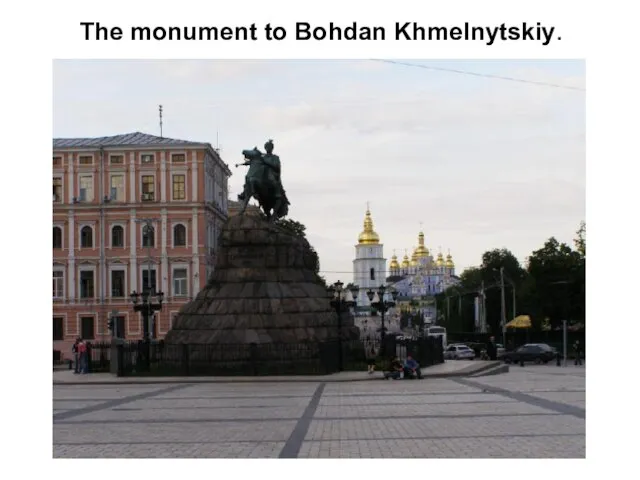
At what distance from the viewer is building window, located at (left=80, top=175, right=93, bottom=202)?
64312 millimetres

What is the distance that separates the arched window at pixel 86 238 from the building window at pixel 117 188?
2539 mm

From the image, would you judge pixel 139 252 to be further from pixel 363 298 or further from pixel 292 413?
pixel 363 298

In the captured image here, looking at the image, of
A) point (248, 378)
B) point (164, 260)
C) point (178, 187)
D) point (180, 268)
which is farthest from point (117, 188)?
point (248, 378)

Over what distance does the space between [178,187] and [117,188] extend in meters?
3.82

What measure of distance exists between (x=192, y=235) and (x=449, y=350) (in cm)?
1781

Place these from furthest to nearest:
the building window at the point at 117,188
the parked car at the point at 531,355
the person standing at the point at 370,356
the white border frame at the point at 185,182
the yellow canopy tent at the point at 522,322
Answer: the yellow canopy tent at the point at 522,322 < the white border frame at the point at 185,182 < the building window at the point at 117,188 < the parked car at the point at 531,355 < the person standing at the point at 370,356

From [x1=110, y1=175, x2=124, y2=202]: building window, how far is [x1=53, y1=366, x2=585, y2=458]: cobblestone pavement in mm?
38440

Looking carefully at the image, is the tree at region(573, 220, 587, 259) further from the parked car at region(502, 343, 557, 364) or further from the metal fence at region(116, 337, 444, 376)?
the metal fence at region(116, 337, 444, 376)

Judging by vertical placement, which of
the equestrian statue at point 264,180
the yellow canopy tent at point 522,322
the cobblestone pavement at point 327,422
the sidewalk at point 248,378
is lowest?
the yellow canopy tent at point 522,322

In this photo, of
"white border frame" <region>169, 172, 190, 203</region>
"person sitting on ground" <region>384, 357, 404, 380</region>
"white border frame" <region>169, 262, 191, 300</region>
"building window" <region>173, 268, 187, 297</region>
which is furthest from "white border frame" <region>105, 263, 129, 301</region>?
"person sitting on ground" <region>384, 357, 404, 380</region>

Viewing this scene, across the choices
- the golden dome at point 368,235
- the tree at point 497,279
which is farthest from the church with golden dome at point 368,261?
the tree at point 497,279

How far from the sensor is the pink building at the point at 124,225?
63781 mm

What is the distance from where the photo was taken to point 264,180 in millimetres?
35469

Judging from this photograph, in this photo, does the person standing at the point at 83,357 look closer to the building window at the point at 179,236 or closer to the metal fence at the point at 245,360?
the metal fence at the point at 245,360
